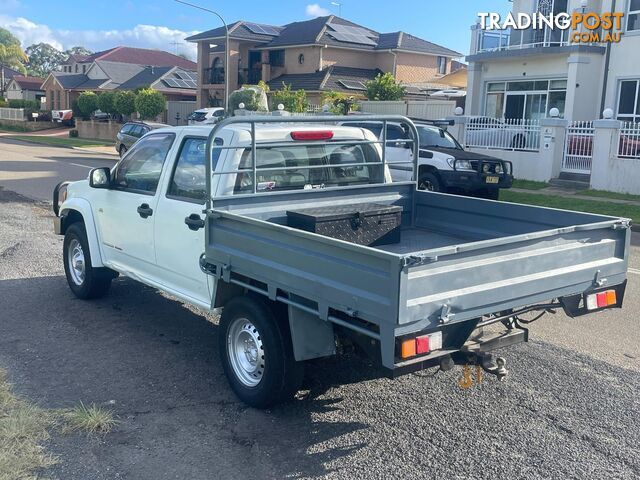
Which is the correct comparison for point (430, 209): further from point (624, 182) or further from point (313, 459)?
point (624, 182)

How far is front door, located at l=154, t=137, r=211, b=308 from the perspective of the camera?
17.9 ft

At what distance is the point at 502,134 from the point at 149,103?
26.6 meters

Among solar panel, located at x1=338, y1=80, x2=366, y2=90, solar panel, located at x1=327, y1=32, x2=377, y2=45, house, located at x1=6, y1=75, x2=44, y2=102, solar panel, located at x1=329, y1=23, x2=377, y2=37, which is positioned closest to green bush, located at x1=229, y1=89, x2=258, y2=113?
solar panel, located at x1=338, y1=80, x2=366, y2=90

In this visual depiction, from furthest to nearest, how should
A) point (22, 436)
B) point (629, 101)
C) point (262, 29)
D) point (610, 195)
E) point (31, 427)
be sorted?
point (262, 29) → point (629, 101) → point (610, 195) → point (31, 427) → point (22, 436)

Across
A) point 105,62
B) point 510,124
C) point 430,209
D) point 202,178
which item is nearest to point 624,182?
point 510,124

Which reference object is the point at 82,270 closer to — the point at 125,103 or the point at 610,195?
the point at 610,195

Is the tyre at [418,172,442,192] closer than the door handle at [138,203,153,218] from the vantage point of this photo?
No

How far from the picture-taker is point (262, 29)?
51.3 m

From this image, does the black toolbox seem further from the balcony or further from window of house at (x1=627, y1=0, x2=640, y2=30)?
the balcony

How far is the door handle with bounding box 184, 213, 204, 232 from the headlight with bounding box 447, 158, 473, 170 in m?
11.0

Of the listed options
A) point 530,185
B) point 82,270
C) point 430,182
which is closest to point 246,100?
point 530,185

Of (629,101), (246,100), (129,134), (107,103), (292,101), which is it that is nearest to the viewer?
(629,101)

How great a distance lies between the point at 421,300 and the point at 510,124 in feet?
66.2

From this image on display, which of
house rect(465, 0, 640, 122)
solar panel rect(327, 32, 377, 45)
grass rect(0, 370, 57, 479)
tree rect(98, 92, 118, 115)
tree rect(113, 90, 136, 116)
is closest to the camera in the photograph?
grass rect(0, 370, 57, 479)
